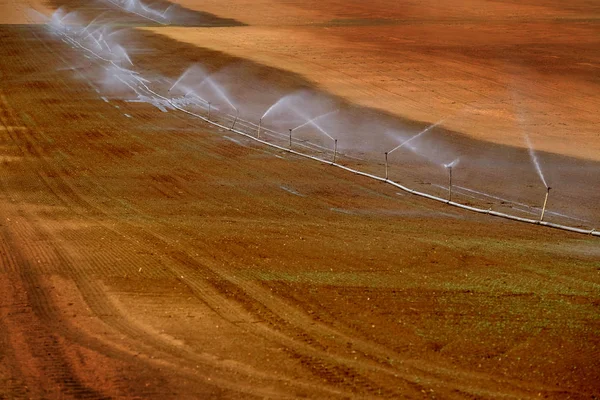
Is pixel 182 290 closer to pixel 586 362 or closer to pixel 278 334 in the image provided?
pixel 278 334

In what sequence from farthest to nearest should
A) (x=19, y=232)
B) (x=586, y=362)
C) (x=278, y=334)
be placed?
(x=19, y=232), (x=278, y=334), (x=586, y=362)

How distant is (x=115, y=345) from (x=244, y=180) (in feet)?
33.4

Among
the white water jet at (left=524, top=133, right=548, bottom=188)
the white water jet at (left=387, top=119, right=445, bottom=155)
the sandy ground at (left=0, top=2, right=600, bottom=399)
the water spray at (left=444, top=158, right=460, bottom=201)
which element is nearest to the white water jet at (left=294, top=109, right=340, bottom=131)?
the white water jet at (left=387, top=119, right=445, bottom=155)

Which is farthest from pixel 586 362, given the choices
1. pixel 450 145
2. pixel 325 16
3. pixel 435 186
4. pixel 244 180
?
pixel 325 16

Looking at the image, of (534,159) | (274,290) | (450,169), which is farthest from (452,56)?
(274,290)

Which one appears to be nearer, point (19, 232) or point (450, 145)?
point (19, 232)

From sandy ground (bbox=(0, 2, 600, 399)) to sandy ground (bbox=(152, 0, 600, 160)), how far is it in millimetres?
8866

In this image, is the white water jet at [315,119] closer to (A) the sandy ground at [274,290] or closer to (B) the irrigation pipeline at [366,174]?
(B) the irrigation pipeline at [366,174]

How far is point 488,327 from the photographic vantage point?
37.9ft

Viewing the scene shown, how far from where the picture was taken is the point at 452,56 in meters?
44.1

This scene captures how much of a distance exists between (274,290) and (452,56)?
33363mm

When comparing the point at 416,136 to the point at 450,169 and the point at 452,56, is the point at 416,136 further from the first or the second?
the point at 452,56

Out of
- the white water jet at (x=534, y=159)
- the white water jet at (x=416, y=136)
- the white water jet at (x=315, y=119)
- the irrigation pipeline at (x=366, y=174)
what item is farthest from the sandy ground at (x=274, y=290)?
the white water jet at (x=315, y=119)

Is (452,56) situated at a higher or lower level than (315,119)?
higher
